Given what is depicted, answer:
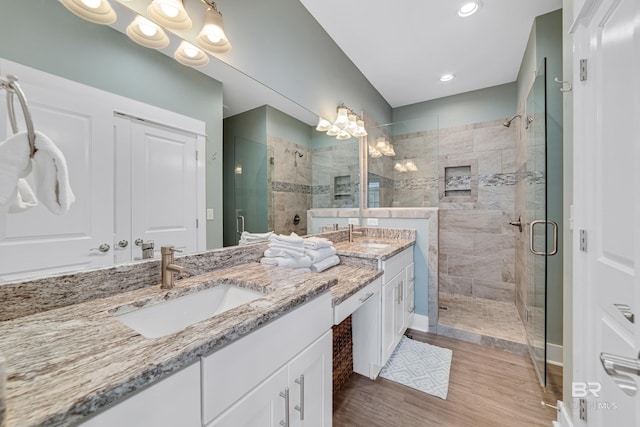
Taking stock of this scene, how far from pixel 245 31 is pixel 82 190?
4.05 feet

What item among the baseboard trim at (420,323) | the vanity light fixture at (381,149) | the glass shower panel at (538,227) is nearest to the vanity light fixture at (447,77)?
the vanity light fixture at (381,149)

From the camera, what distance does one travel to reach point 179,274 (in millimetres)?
1133

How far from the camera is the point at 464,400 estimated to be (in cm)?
160

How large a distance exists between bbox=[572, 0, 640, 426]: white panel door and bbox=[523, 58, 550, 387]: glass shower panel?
1.90ft

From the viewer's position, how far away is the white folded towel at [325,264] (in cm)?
159

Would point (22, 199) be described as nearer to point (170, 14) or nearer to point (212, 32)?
point (170, 14)

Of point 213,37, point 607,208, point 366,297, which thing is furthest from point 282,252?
point 607,208

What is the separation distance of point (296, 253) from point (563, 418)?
1652mm

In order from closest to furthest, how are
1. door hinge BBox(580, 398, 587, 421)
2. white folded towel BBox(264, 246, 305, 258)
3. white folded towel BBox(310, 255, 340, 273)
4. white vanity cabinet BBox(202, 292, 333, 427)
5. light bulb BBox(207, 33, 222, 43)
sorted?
1. white vanity cabinet BBox(202, 292, 333, 427)
2. door hinge BBox(580, 398, 587, 421)
3. light bulb BBox(207, 33, 222, 43)
4. white folded towel BBox(264, 246, 305, 258)
5. white folded towel BBox(310, 255, 340, 273)

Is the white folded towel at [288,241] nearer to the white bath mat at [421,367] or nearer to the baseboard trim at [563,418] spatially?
the white bath mat at [421,367]

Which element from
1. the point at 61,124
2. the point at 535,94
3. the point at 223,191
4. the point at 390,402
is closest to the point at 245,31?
the point at 223,191

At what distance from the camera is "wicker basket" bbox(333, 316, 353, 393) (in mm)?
1683

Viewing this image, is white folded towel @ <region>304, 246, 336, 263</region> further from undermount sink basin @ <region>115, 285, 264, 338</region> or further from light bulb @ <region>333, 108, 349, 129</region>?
light bulb @ <region>333, 108, 349, 129</region>

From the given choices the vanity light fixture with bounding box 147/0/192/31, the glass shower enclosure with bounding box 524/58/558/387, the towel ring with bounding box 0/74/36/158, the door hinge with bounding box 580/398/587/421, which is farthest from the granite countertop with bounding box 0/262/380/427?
the glass shower enclosure with bounding box 524/58/558/387
